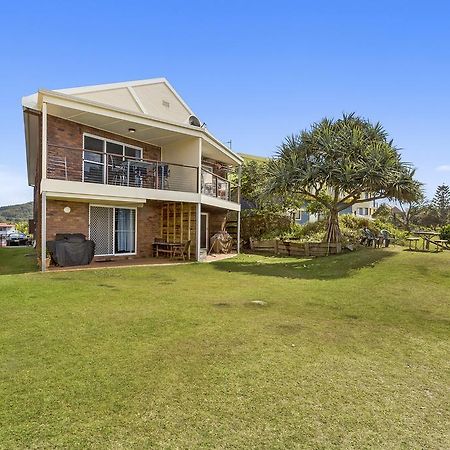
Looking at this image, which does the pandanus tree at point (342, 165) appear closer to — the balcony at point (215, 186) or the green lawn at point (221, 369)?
the balcony at point (215, 186)

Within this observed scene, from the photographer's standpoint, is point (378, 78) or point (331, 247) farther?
point (331, 247)

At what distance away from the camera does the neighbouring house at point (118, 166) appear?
1264 centimetres

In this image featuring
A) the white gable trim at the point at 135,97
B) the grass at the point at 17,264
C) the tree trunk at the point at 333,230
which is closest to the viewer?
the grass at the point at 17,264

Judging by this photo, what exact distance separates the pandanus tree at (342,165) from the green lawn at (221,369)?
8.23 meters

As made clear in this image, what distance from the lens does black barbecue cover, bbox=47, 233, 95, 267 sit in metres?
12.5

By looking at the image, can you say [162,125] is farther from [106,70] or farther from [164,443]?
[164,443]

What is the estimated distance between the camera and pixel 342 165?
15.9m

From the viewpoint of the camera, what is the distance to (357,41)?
1342 centimetres

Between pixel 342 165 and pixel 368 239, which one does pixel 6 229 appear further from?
pixel 342 165

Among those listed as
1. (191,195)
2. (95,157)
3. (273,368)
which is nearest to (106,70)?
(95,157)

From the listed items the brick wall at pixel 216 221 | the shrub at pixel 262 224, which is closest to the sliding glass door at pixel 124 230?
the brick wall at pixel 216 221

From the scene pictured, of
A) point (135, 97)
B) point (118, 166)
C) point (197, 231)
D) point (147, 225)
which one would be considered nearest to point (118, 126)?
point (118, 166)

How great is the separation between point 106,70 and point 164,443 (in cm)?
1968

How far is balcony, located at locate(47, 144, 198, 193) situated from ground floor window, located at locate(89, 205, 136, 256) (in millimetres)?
1295
